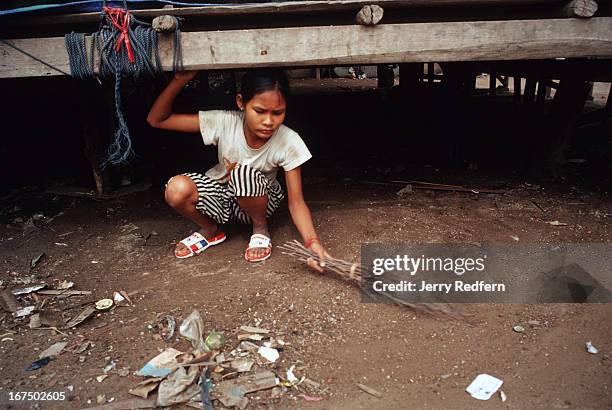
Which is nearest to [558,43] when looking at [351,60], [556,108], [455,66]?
[351,60]

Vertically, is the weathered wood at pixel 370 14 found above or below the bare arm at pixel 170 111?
above

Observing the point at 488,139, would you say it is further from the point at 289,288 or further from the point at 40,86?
the point at 40,86

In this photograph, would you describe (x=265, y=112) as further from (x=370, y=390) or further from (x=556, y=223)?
(x=556, y=223)

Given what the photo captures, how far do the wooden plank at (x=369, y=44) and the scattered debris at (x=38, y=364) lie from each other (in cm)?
167

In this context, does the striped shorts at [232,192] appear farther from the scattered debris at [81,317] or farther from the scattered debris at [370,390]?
the scattered debris at [370,390]

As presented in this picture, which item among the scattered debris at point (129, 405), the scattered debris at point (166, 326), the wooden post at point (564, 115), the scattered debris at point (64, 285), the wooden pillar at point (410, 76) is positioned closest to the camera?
the scattered debris at point (129, 405)

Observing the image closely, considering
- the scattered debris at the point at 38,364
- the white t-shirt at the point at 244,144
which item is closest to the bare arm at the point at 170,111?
the white t-shirt at the point at 244,144

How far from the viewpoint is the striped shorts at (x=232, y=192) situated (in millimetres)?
2773

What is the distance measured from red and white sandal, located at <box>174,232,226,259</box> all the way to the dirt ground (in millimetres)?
69

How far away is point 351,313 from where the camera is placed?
2395 mm

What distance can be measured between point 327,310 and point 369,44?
1575mm

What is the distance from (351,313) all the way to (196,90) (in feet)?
20.2

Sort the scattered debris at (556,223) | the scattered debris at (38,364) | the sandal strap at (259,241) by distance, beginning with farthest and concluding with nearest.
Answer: the scattered debris at (556,223) → the sandal strap at (259,241) → the scattered debris at (38,364)

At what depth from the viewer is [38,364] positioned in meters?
2.08
